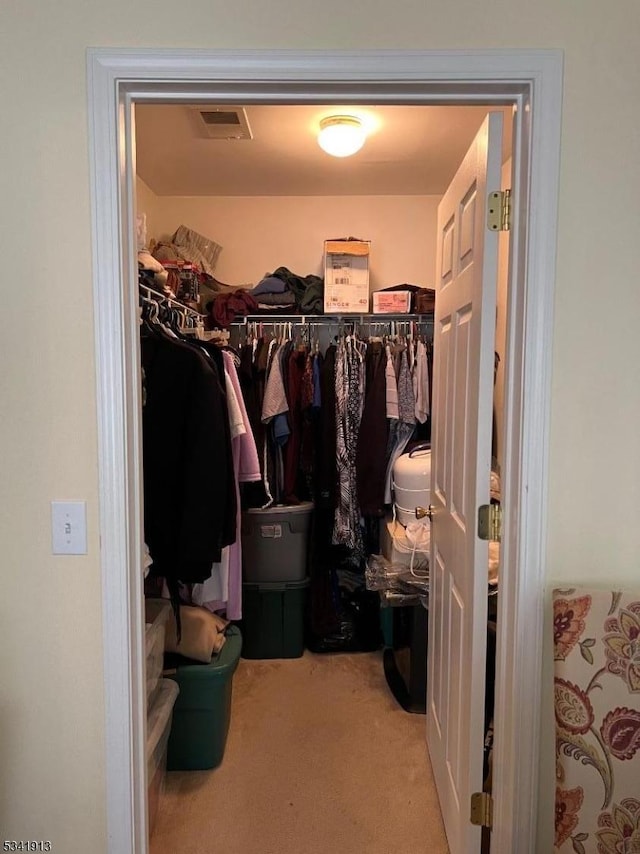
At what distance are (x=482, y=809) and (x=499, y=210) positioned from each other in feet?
4.72

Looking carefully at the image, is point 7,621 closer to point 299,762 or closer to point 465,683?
point 465,683

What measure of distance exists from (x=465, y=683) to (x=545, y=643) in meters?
0.34

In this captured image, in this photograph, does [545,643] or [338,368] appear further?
[338,368]

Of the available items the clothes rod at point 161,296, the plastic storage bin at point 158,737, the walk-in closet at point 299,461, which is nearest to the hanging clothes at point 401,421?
the walk-in closet at point 299,461

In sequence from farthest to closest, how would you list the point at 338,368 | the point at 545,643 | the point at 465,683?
the point at 338,368 → the point at 465,683 → the point at 545,643

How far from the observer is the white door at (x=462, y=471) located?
1341mm

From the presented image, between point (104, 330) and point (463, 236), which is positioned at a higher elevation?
point (463, 236)

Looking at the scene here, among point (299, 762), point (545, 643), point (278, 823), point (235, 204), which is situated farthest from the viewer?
point (235, 204)

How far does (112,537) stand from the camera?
1.18 metres

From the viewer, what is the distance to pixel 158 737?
1.71 meters

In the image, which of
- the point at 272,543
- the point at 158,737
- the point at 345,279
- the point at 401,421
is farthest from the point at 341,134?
the point at 158,737

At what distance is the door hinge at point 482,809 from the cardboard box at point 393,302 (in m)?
2.22

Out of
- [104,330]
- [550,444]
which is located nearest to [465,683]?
[550,444]

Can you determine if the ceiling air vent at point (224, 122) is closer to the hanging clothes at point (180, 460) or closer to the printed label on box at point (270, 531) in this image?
the hanging clothes at point (180, 460)
